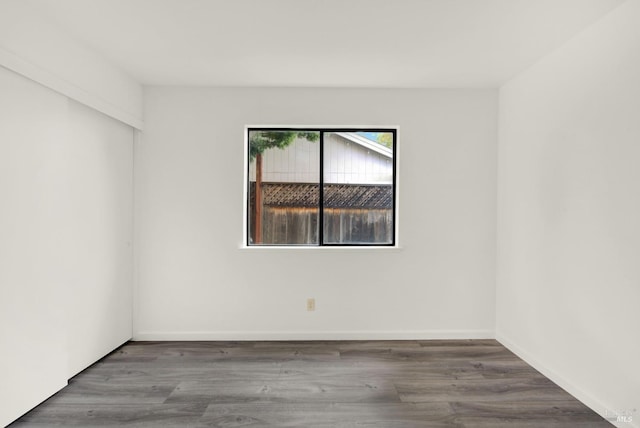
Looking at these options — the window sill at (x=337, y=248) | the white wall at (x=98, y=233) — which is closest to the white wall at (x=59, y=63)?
the white wall at (x=98, y=233)

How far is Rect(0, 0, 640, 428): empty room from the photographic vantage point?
7.44ft

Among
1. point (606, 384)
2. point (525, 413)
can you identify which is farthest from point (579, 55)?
point (525, 413)

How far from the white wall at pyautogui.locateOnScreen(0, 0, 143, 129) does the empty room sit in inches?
0.6

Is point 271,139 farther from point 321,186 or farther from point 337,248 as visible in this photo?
point 337,248

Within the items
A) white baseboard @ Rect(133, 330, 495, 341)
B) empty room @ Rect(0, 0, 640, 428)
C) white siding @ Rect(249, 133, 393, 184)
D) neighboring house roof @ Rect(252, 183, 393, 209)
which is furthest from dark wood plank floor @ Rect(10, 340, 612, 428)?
white siding @ Rect(249, 133, 393, 184)

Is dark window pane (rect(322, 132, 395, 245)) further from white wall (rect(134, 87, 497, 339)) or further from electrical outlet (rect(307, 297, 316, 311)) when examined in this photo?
electrical outlet (rect(307, 297, 316, 311))

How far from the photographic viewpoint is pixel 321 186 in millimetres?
3842

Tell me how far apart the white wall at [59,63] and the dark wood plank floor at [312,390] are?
2.08 meters

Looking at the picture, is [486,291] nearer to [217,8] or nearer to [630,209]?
[630,209]

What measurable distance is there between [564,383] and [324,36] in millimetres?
3006

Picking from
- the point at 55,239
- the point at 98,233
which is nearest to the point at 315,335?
the point at 98,233

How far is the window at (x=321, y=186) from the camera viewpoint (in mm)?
3846

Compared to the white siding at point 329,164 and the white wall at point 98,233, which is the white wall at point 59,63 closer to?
the white wall at point 98,233

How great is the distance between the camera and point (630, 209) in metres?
2.16
